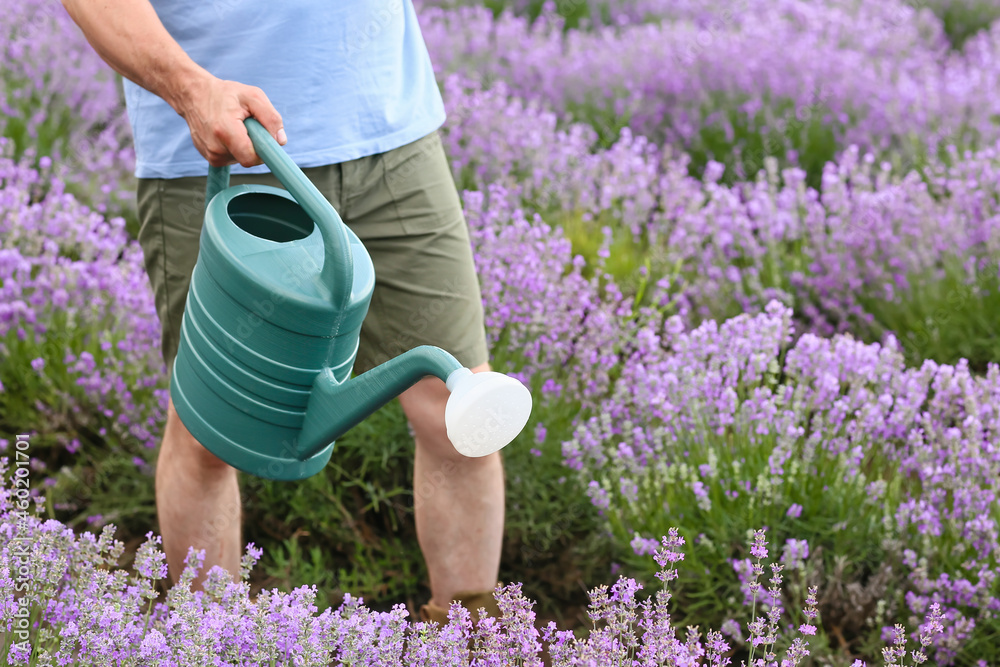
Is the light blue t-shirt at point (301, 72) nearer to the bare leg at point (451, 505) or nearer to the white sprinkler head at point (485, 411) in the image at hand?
the bare leg at point (451, 505)

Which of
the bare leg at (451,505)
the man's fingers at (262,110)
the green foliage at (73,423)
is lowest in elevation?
the green foliage at (73,423)

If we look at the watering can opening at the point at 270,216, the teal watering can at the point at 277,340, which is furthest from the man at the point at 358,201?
the teal watering can at the point at 277,340

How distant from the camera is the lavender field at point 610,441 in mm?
1491

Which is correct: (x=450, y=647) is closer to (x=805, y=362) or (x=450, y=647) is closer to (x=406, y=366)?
(x=406, y=366)

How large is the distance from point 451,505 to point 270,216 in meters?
0.71

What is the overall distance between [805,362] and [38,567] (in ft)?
5.79

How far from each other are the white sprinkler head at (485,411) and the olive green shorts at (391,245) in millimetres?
732

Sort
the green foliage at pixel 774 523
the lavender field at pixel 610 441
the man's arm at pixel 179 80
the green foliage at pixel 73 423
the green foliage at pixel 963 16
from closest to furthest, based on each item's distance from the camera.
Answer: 1. the man's arm at pixel 179 80
2. the lavender field at pixel 610 441
3. the green foliage at pixel 774 523
4. the green foliage at pixel 73 423
5. the green foliage at pixel 963 16

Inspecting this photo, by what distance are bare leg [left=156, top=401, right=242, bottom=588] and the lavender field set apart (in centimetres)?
13

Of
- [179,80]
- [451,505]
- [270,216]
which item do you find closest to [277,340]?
[270,216]

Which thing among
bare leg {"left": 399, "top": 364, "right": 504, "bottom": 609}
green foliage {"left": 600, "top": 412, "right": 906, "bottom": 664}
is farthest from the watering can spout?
green foliage {"left": 600, "top": 412, "right": 906, "bottom": 664}

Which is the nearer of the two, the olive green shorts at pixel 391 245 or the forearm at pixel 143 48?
the forearm at pixel 143 48

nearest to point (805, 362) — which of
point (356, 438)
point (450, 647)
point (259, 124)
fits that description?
point (356, 438)

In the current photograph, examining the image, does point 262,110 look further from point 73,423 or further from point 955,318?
point 955,318
